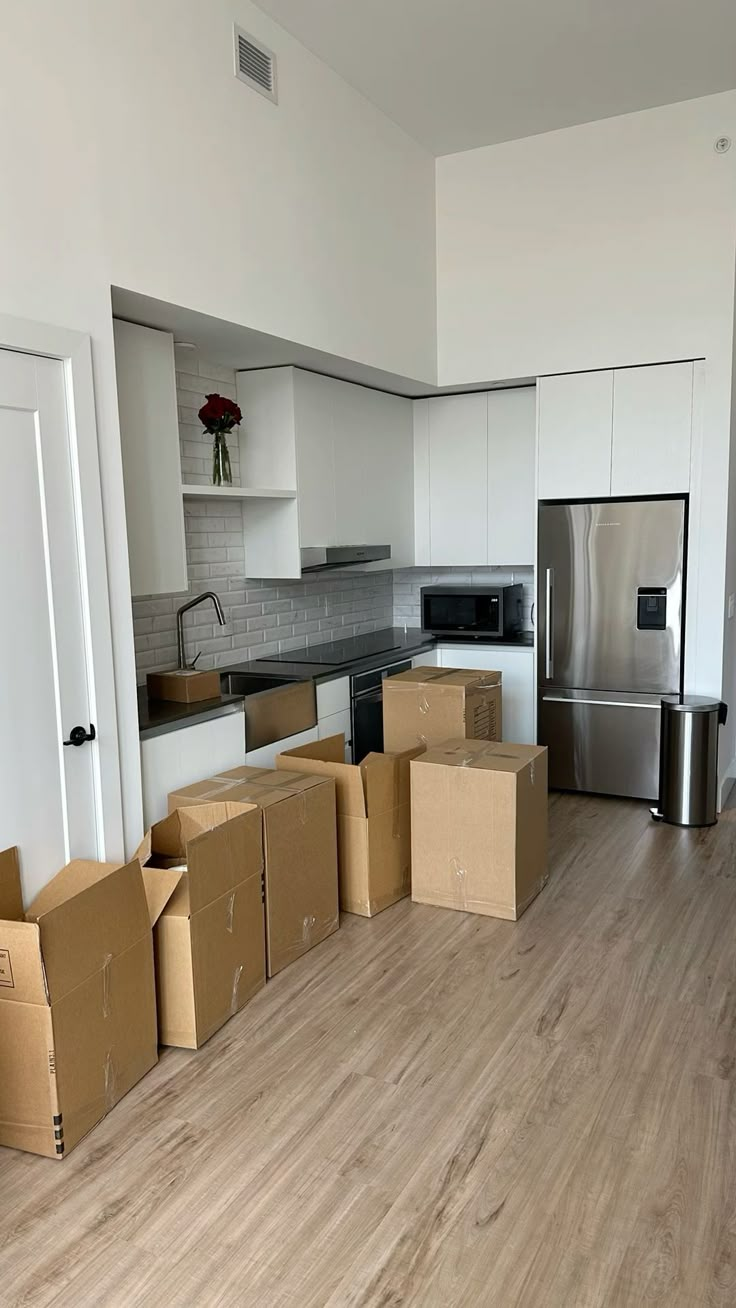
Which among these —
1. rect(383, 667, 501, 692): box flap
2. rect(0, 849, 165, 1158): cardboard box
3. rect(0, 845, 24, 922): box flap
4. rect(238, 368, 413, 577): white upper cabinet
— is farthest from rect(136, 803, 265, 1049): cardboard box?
rect(238, 368, 413, 577): white upper cabinet

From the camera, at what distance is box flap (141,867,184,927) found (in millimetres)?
2615

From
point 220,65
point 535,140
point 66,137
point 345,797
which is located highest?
point 535,140

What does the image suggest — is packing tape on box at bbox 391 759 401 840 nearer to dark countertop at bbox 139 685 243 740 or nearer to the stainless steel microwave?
dark countertop at bbox 139 685 243 740

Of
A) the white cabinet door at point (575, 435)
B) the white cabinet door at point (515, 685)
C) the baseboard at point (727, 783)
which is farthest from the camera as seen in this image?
the white cabinet door at point (515, 685)

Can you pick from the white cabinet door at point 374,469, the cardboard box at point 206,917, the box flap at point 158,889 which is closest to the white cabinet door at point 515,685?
the white cabinet door at point 374,469

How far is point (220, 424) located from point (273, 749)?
1434mm

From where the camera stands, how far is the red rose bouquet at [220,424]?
4008 mm

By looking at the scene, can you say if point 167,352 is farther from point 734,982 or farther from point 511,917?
point 734,982

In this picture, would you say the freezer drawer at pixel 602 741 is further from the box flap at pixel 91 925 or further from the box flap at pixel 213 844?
the box flap at pixel 91 925

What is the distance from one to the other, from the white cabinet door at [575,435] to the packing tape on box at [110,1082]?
352 cm

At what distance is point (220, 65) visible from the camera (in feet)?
10.8

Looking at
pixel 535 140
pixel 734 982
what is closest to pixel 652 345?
pixel 535 140

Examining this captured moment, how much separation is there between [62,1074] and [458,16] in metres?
3.88

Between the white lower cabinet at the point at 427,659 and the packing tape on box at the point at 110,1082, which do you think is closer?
the packing tape on box at the point at 110,1082
